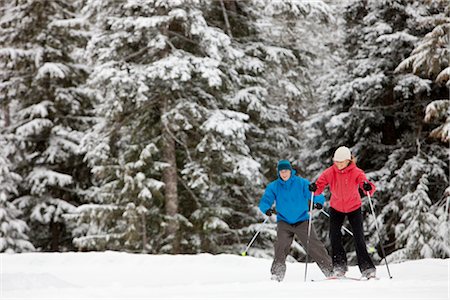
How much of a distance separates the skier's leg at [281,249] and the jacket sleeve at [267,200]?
33 cm

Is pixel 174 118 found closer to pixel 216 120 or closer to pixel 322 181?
pixel 216 120

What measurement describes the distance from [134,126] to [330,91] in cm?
607

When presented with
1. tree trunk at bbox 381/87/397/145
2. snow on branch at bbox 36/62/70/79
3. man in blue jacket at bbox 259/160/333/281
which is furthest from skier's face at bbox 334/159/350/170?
snow on branch at bbox 36/62/70/79

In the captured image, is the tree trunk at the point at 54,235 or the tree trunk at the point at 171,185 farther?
the tree trunk at the point at 54,235

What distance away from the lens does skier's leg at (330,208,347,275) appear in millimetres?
7309

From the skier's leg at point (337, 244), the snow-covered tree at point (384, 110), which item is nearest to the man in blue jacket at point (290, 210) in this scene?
the skier's leg at point (337, 244)

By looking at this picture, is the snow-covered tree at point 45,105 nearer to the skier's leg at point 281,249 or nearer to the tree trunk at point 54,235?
the tree trunk at point 54,235

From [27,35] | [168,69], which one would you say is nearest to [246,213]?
[168,69]

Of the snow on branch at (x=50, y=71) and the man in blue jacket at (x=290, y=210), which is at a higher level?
the snow on branch at (x=50, y=71)

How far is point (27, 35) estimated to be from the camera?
20.2m

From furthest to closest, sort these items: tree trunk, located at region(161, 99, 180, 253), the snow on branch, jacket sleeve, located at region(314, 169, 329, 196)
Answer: the snow on branch, tree trunk, located at region(161, 99, 180, 253), jacket sleeve, located at region(314, 169, 329, 196)

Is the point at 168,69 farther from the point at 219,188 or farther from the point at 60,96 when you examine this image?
the point at 60,96

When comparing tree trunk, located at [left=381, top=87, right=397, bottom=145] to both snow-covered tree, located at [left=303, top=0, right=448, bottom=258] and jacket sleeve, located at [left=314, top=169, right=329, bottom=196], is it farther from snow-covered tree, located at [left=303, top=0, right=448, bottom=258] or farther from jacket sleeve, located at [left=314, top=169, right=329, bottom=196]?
jacket sleeve, located at [left=314, top=169, right=329, bottom=196]

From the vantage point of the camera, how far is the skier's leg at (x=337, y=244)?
7.31 meters
